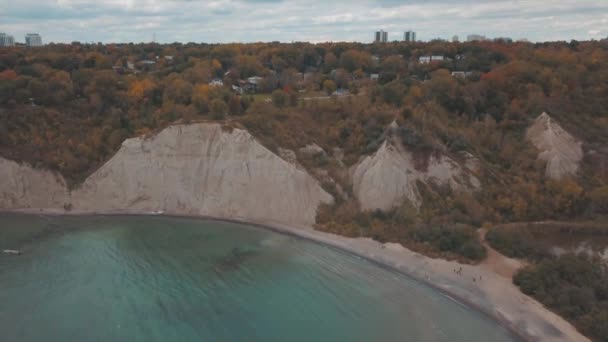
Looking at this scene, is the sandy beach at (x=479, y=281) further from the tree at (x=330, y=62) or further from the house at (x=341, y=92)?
the tree at (x=330, y=62)

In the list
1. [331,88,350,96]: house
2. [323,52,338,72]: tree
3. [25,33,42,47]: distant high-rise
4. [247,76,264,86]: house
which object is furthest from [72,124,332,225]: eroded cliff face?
[25,33,42,47]: distant high-rise

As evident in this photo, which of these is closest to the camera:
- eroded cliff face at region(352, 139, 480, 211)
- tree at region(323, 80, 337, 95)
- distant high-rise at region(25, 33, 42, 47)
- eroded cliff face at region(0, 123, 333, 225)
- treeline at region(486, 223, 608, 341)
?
treeline at region(486, 223, 608, 341)

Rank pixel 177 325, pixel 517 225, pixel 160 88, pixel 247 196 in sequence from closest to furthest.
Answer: pixel 177 325
pixel 517 225
pixel 247 196
pixel 160 88

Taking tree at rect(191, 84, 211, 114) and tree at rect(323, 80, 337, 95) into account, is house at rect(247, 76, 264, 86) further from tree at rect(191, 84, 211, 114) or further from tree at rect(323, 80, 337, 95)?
tree at rect(191, 84, 211, 114)

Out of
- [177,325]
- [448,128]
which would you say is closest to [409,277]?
[177,325]

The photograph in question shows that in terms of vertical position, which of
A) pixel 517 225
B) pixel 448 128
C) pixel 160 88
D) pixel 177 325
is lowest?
pixel 177 325

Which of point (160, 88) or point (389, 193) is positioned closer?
point (389, 193)

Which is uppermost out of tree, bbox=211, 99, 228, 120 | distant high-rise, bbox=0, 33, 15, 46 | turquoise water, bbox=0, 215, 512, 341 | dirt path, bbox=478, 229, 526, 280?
distant high-rise, bbox=0, 33, 15, 46

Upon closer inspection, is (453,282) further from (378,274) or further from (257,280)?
(257,280)
